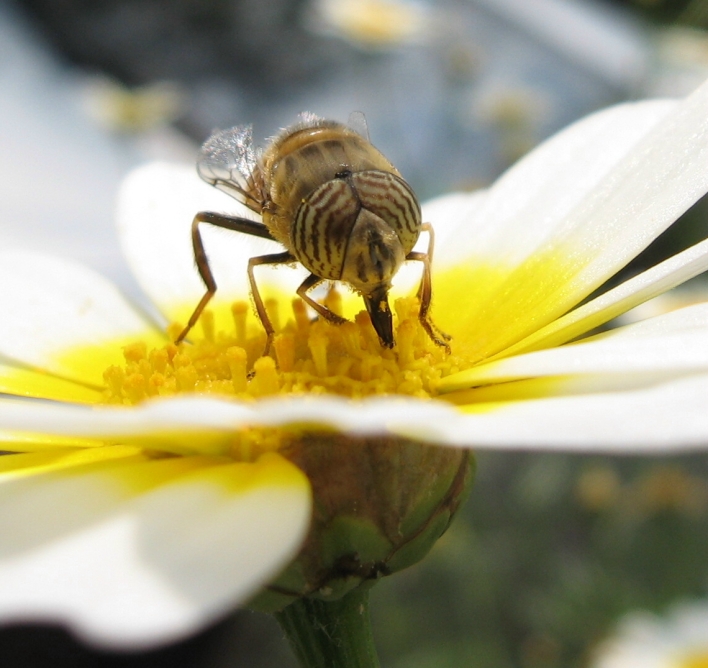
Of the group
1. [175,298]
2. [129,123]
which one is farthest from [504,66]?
[175,298]

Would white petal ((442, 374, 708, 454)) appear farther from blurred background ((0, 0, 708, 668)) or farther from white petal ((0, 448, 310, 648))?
blurred background ((0, 0, 708, 668))

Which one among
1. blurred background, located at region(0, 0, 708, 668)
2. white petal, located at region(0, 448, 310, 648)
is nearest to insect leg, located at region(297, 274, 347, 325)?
white petal, located at region(0, 448, 310, 648)

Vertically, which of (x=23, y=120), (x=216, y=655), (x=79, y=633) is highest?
(x=79, y=633)

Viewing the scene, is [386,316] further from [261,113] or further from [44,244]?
[261,113]

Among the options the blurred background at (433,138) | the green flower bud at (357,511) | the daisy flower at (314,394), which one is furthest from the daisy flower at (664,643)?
the green flower bud at (357,511)

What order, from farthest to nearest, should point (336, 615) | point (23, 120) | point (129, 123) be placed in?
point (23, 120) → point (129, 123) → point (336, 615)

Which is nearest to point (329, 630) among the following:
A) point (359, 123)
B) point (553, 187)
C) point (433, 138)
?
point (553, 187)

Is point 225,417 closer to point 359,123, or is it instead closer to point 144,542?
point 144,542
